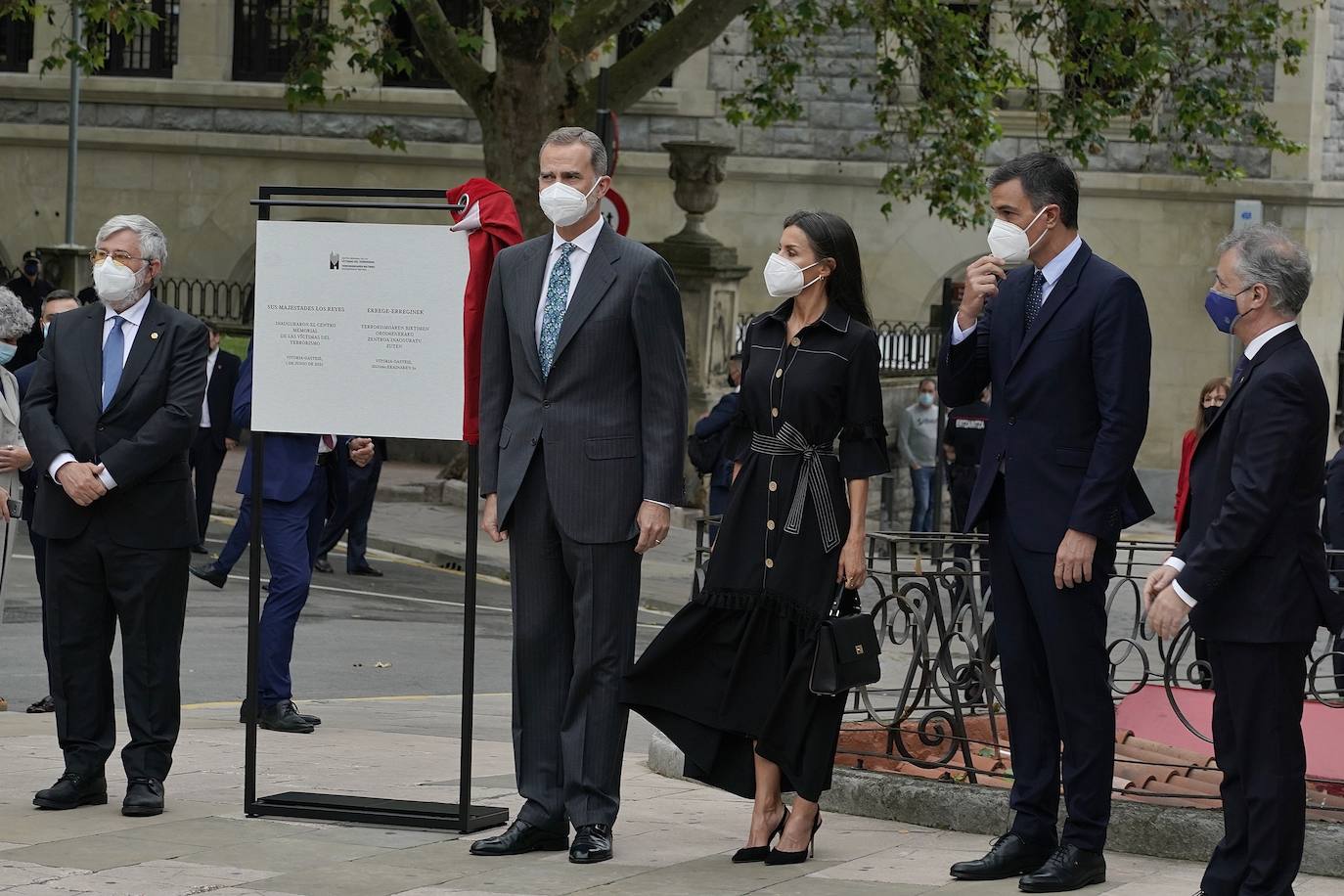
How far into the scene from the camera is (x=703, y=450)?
53.7 ft

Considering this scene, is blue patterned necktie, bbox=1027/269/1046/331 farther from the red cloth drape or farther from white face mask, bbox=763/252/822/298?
the red cloth drape

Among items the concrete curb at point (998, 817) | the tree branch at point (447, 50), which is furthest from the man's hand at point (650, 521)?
the tree branch at point (447, 50)

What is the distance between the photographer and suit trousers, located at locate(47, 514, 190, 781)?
738cm

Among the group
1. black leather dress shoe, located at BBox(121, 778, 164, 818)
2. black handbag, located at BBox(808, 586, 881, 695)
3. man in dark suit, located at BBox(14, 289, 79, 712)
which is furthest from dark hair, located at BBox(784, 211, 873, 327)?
man in dark suit, located at BBox(14, 289, 79, 712)

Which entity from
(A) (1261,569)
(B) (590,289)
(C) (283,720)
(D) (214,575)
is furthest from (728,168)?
(A) (1261,569)

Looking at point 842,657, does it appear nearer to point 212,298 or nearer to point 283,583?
point 283,583

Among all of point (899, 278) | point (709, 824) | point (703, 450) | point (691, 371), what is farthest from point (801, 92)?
point (709, 824)

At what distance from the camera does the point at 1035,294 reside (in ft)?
21.1

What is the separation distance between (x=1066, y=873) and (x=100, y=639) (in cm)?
348

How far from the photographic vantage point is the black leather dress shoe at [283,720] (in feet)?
31.1

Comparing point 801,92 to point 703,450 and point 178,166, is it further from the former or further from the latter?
point 703,450

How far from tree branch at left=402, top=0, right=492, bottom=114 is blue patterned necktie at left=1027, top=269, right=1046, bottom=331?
48.2 feet

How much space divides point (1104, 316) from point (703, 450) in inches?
402

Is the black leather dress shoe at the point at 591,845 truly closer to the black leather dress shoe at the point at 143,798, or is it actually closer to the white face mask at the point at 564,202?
the black leather dress shoe at the point at 143,798
